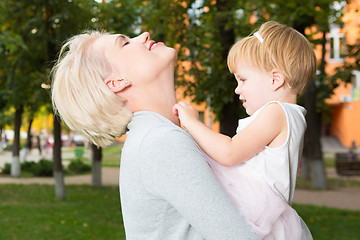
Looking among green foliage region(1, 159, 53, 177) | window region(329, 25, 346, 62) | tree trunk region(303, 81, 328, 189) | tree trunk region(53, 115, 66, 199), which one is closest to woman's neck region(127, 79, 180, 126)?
window region(329, 25, 346, 62)

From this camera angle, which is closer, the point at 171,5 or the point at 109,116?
the point at 109,116

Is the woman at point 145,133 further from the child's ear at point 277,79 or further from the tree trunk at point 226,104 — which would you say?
the tree trunk at point 226,104

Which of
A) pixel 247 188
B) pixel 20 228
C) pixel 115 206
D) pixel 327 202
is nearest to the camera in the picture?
pixel 247 188

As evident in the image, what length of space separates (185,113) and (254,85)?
317 mm

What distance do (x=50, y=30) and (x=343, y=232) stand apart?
8.33 meters

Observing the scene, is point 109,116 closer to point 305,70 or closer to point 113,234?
point 305,70

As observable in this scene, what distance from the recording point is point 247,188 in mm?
1718

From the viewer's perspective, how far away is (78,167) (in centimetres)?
2316

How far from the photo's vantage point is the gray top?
4.99 feet

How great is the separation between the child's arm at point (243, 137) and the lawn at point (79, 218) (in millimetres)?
7020

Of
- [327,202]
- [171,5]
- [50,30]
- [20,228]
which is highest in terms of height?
[171,5]

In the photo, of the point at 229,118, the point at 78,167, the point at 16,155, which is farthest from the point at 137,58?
the point at 78,167

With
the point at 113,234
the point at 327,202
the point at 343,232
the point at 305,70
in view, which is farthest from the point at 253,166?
the point at 327,202

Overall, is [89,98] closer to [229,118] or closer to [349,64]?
[229,118]
